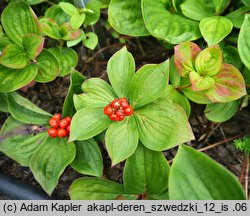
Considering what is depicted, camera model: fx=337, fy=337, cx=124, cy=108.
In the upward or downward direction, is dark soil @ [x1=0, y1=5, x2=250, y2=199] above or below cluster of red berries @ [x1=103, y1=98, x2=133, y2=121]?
below

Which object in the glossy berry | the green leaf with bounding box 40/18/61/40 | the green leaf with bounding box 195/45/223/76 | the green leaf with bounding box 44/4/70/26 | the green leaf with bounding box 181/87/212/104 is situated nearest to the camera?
the glossy berry

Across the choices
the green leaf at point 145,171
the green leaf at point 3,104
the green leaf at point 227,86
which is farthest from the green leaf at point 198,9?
the green leaf at point 3,104

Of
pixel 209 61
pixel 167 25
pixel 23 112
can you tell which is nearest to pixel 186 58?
pixel 209 61

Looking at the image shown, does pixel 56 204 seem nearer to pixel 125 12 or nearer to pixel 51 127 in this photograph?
pixel 51 127

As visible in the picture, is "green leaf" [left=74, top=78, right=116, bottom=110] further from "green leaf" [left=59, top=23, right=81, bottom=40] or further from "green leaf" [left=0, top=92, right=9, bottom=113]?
"green leaf" [left=0, top=92, right=9, bottom=113]

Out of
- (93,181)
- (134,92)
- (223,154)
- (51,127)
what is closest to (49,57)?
(51,127)

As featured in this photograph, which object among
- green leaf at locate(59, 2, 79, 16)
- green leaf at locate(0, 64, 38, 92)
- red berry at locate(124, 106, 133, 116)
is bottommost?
green leaf at locate(0, 64, 38, 92)

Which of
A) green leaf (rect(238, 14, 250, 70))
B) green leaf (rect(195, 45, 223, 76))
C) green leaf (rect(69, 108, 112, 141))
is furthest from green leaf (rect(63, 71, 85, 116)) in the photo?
green leaf (rect(238, 14, 250, 70))
